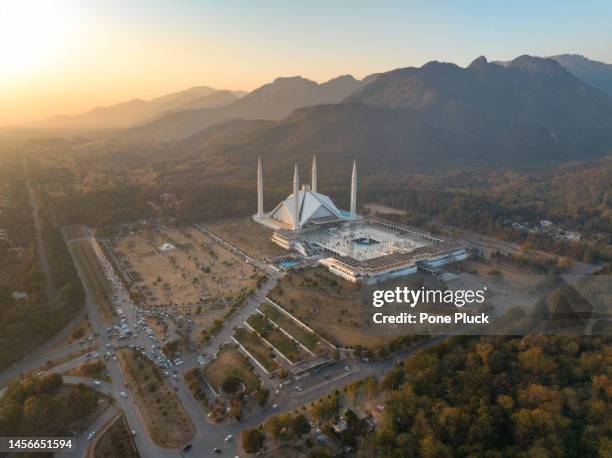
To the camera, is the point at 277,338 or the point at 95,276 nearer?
the point at 277,338

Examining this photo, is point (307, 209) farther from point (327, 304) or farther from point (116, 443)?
point (116, 443)

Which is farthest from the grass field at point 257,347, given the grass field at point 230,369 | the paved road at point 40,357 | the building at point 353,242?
the building at point 353,242

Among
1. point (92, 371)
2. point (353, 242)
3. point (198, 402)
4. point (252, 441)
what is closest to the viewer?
point (252, 441)

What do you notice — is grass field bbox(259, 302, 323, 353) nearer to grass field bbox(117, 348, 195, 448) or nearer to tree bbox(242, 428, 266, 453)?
tree bbox(242, 428, 266, 453)

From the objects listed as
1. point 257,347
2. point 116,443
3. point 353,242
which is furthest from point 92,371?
point 353,242

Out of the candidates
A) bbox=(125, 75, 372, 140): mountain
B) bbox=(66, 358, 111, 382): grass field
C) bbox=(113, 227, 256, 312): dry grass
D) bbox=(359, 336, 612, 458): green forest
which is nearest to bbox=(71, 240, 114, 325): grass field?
bbox=(113, 227, 256, 312): dry grass

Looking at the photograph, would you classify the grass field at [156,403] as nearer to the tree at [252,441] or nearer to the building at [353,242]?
the tree at [252,441]
